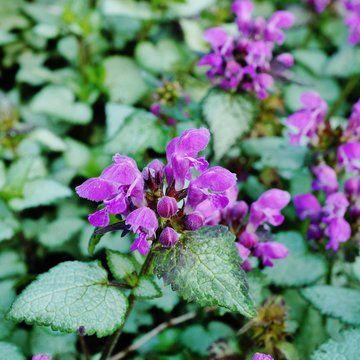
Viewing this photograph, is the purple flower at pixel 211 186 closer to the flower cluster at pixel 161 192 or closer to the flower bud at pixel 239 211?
the flower cluster at pixel 161 192

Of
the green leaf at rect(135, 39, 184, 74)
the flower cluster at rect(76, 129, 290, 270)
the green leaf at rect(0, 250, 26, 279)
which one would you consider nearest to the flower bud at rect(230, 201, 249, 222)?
the flower cluster at rect(76, 129, 290, 270)

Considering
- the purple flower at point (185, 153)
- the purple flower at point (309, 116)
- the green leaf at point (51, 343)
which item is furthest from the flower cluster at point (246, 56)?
the green leaf at point (51, 343)

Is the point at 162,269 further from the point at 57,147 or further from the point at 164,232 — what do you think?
the point at 57,147

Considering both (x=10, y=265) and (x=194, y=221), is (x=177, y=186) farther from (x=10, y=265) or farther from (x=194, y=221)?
(x=10, y=265)

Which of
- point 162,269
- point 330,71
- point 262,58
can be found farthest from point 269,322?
point 330,71

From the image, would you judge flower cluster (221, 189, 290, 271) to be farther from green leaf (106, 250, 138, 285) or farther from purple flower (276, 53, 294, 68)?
purple flower (276, 53, 294, 68)

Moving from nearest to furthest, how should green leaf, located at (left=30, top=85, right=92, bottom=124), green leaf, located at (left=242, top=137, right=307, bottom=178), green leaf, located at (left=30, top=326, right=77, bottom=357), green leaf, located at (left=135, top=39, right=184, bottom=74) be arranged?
green leaf, located at (left=30, top=326, right=77, bottom=357) < green leaf, located at (left=242, top=137, right=307, bottom=178) < green leaf, located at (left=30, top=85, right=92, bottom=124) < green leaf, located at (left=135, top=39, right=184, bottom=74)

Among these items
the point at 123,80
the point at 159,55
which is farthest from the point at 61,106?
the point at 159,55
